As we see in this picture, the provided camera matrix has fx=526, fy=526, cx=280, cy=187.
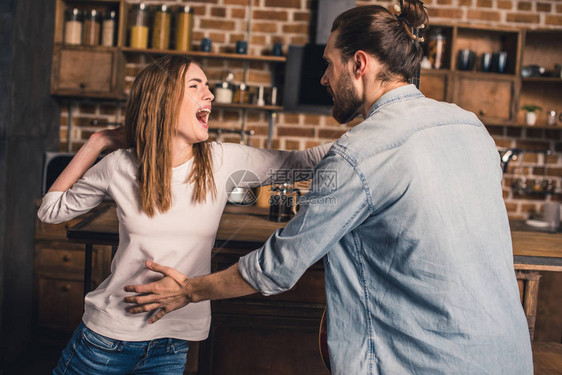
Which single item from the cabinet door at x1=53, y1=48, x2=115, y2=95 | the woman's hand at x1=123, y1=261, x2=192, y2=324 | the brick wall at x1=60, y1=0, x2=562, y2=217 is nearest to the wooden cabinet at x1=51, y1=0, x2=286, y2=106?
the cabinet door at x1=53, y1=48, x2=115, y2=95

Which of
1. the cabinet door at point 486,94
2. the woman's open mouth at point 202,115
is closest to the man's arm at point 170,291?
the woman's open mouth at point 202,115

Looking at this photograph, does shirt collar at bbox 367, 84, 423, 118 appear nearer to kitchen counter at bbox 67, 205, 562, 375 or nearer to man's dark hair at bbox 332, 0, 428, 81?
man's dark hair at bbox 332, 0, 428, 81

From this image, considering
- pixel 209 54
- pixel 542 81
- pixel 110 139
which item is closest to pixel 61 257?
pixel 209 54

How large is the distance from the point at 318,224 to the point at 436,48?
9.22ft

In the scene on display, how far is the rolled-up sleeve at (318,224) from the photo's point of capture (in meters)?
0.98

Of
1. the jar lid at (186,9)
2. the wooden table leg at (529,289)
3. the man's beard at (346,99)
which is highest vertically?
the jar lid at (186,9)

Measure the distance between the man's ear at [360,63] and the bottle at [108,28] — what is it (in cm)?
260

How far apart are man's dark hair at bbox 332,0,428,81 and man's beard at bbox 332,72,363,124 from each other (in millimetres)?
52

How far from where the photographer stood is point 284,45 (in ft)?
11.8

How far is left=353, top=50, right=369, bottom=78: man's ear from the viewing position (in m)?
1.17

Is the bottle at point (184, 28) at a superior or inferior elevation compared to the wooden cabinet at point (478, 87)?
superior

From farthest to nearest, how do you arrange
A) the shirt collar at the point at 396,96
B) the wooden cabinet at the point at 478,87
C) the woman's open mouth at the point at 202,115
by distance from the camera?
the wooden cabinet at the point at 478,87 → the woman's open mouth at the point at 202,115 → the shirt collar at the point at 396,96

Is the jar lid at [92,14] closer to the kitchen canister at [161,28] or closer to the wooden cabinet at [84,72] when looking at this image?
the wooden cabinet at [84,72]

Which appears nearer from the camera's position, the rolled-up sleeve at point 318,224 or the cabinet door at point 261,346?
the rolled-up sleeve at point 318,224
